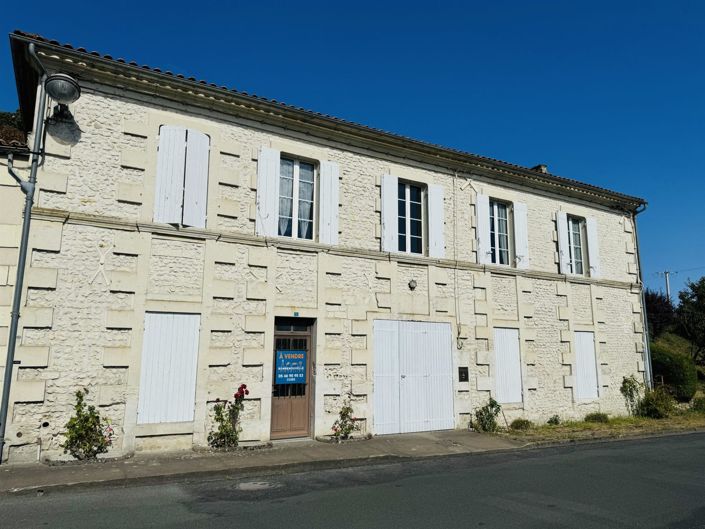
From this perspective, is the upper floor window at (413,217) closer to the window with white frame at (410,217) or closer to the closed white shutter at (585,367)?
the window with white frame at (410,217)

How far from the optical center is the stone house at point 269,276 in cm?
790

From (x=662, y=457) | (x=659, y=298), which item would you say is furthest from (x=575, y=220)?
(x=659, y=298)

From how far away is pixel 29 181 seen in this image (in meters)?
7.64

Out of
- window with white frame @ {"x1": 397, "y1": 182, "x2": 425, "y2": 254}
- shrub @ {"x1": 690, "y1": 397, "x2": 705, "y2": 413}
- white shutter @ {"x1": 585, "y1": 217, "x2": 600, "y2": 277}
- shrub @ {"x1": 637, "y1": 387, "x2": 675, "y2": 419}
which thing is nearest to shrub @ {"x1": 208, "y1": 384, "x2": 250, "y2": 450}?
window with white frame @ {"x1": 397, "y1": 182, "x2": 425, "y2": 254}

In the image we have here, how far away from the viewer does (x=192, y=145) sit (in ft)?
29.8

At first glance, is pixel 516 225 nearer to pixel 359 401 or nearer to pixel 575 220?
pixel 575 220

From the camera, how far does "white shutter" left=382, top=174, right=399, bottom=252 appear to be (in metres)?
10.8

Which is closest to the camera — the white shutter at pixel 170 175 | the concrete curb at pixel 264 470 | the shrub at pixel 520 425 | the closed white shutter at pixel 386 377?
the concrete curb at pixel 264 470

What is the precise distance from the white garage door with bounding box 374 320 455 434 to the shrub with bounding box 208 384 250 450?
109 inches

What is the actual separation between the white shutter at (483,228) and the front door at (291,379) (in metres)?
4.66

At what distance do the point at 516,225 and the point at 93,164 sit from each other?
938cm

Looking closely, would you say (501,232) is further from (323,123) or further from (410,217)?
(323,123)

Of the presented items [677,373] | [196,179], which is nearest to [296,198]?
[196,179]

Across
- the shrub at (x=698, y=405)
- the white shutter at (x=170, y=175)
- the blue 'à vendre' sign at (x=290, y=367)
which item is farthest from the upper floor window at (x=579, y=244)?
the white shutter at (x=170, y=175)
